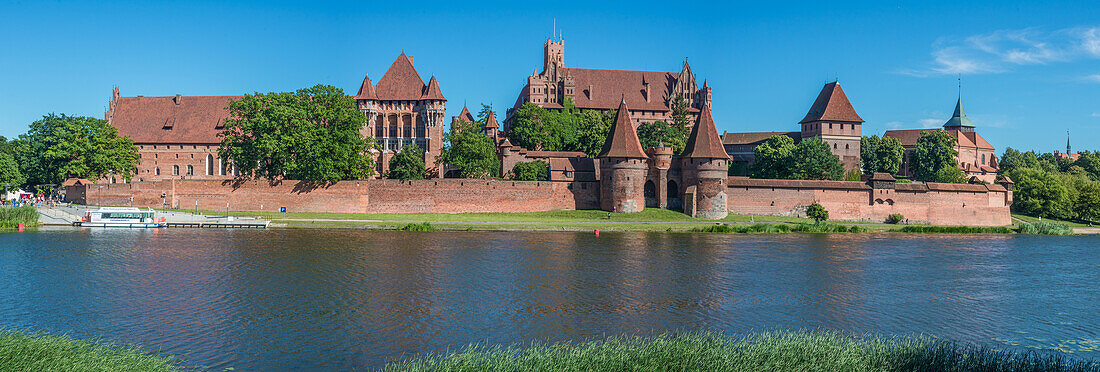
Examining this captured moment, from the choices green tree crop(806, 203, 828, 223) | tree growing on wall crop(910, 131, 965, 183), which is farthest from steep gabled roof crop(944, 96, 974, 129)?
green tree crop(806, 203, 828, 223)

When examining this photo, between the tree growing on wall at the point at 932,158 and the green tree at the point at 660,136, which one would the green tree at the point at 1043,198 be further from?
the green tree at the point at 660,136

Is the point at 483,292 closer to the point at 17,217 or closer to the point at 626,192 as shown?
the point at 626,192

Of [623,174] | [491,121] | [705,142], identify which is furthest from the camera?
[491,121]

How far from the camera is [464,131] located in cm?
6281

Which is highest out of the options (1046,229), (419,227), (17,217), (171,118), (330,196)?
(171,118)

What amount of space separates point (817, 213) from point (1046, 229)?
14.5 metres

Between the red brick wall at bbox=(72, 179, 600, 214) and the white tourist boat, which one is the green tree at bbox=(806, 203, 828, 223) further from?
the white tourist boat

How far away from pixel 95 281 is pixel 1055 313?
96.0 ft

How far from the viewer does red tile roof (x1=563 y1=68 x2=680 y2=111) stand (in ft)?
292

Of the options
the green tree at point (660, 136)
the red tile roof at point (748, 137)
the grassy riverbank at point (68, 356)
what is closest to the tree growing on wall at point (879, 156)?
the red tile roof at point (748, 137)

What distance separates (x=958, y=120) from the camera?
9800cm

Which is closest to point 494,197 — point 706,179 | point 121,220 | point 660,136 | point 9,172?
point 706,179

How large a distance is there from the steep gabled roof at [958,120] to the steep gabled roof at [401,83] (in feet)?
215

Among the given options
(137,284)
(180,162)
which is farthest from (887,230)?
(180,162)
